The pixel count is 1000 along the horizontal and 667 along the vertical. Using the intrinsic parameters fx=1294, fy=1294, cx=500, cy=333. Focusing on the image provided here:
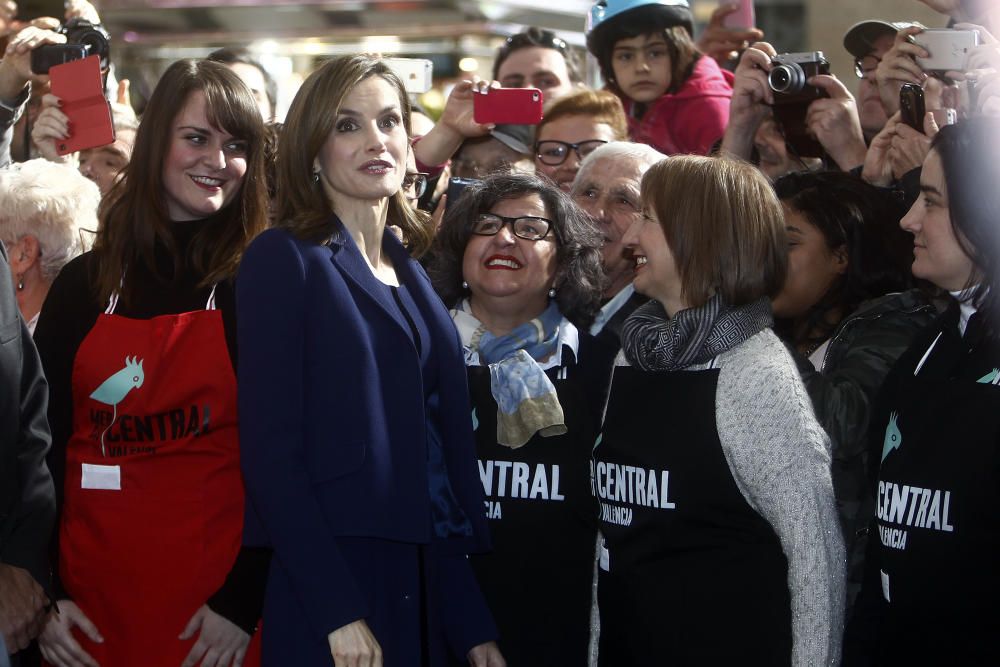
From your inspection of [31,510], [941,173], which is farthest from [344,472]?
[941,173]

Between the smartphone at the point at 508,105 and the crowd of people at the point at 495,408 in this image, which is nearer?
the crowd of people at the point at 495,408

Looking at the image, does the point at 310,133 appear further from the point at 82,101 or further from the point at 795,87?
the point at 795,87

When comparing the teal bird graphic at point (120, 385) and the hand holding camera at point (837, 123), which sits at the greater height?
the hand holding camera at point (837, 123)

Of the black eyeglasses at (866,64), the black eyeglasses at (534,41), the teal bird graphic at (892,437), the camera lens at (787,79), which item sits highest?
the black eyeglasses at (534,41)

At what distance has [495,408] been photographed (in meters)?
3.35

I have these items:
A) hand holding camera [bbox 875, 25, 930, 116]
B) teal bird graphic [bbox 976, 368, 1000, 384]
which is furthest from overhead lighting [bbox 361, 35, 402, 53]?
teal bird graphic [bbox 976, 368, 1000, 384]

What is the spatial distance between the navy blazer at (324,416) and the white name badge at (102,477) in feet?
1.55

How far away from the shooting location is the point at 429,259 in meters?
3.78

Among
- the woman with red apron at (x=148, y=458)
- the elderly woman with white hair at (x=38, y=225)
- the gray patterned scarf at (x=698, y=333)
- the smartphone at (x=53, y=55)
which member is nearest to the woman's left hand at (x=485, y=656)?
the woman with red apron at (x=148, y=458)

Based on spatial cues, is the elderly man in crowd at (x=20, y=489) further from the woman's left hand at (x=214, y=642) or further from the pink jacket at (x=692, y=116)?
the pink jacket at (x=692, y=116)

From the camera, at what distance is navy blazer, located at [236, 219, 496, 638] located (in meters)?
2.55

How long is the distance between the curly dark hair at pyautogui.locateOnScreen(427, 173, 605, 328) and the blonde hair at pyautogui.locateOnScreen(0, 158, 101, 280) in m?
1.06

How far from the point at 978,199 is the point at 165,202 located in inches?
75.2

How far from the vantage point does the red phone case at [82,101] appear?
12.9 feet
